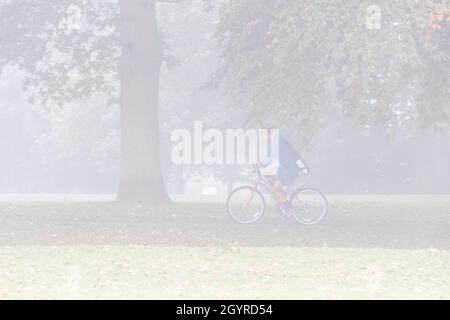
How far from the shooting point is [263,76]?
22.1 m

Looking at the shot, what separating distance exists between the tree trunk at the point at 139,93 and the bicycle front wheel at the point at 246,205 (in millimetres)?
7256

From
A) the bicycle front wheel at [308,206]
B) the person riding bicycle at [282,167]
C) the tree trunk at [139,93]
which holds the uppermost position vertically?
the tree trunk at [139,93]

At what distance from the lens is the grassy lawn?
Answer: 38.1ft

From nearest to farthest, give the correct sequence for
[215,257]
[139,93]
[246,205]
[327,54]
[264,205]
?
[215,257], [327,54], [264,205], [246,205], [139,93]

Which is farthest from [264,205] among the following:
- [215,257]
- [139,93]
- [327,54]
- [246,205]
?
[139,93]

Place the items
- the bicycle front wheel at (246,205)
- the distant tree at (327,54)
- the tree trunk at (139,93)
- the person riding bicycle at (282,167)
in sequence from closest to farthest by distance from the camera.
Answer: the distant tree at (327,54) < the person riding bicycle at (282,167) < the bicycle front wheel at (246,205) < the tree trunk at (139,93)

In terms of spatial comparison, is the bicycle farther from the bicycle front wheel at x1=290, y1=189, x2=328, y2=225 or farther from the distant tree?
the distant tree

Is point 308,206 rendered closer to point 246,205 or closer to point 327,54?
point 246,205

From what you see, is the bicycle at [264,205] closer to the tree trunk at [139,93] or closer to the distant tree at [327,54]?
the distant tree at [327,54]

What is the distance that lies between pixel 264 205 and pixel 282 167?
0.92 metres

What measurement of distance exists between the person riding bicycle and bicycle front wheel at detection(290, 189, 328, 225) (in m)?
0.31

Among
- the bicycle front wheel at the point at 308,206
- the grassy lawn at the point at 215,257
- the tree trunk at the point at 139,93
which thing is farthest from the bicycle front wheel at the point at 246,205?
the tree trunk at the point at 139,93

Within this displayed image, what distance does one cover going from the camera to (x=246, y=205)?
21250mm

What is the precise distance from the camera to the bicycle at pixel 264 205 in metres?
21.1
